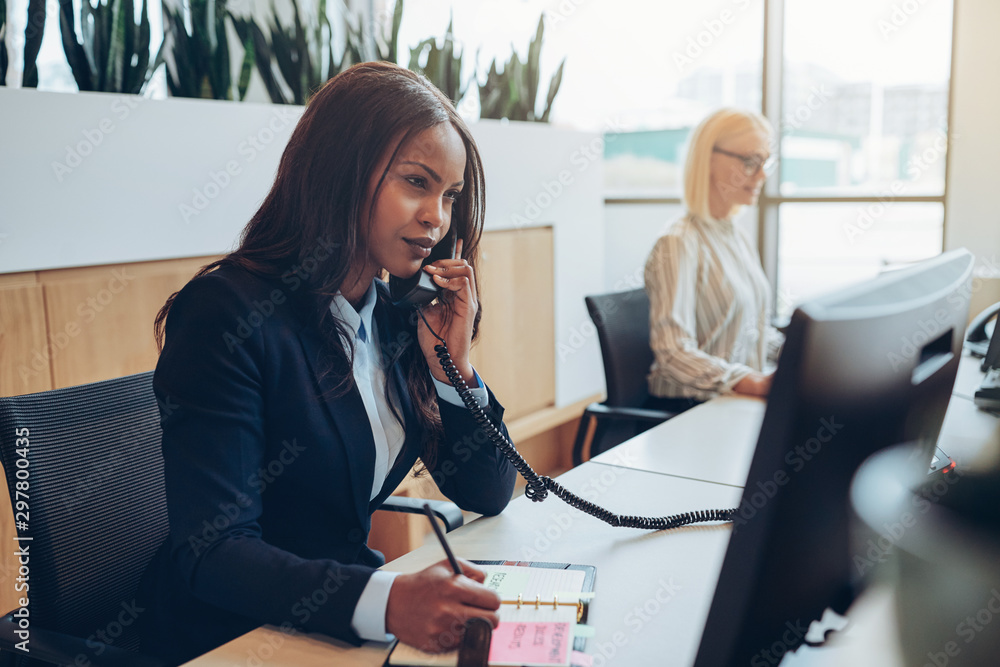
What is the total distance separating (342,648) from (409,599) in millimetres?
110

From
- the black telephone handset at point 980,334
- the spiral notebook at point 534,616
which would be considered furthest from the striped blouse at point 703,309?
the spiral notebook at point 534,616

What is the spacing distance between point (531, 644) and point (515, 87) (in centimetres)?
265

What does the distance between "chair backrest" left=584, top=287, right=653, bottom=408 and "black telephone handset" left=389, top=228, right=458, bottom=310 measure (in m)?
0.96

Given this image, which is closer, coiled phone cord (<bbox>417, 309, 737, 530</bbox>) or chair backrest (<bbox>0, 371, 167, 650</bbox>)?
chair backrest (<bbox>0, 371, 167, 650</bbox>)

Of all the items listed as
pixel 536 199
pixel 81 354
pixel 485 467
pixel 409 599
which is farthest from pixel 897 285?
pixel 536 199

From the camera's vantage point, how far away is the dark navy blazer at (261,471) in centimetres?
88

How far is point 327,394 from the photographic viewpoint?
1.11m

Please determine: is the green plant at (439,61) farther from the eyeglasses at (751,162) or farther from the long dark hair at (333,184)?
the long dark hair at (333,184)

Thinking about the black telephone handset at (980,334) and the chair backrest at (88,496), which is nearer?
the chair backrest at (88,496)

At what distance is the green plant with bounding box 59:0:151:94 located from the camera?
1.98 m

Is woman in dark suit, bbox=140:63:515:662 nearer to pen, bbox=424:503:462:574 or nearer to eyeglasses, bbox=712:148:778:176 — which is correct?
pen, bbox=424:503:462:574

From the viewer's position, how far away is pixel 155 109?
1.98 metres

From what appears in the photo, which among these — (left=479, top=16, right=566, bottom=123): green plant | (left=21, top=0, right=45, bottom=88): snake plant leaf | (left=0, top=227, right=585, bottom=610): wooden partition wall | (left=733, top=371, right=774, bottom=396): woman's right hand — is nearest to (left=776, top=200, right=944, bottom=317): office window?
(left=479, top=16, right=566, bottom=123): green plant

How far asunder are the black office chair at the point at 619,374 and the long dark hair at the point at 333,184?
1205 mm
